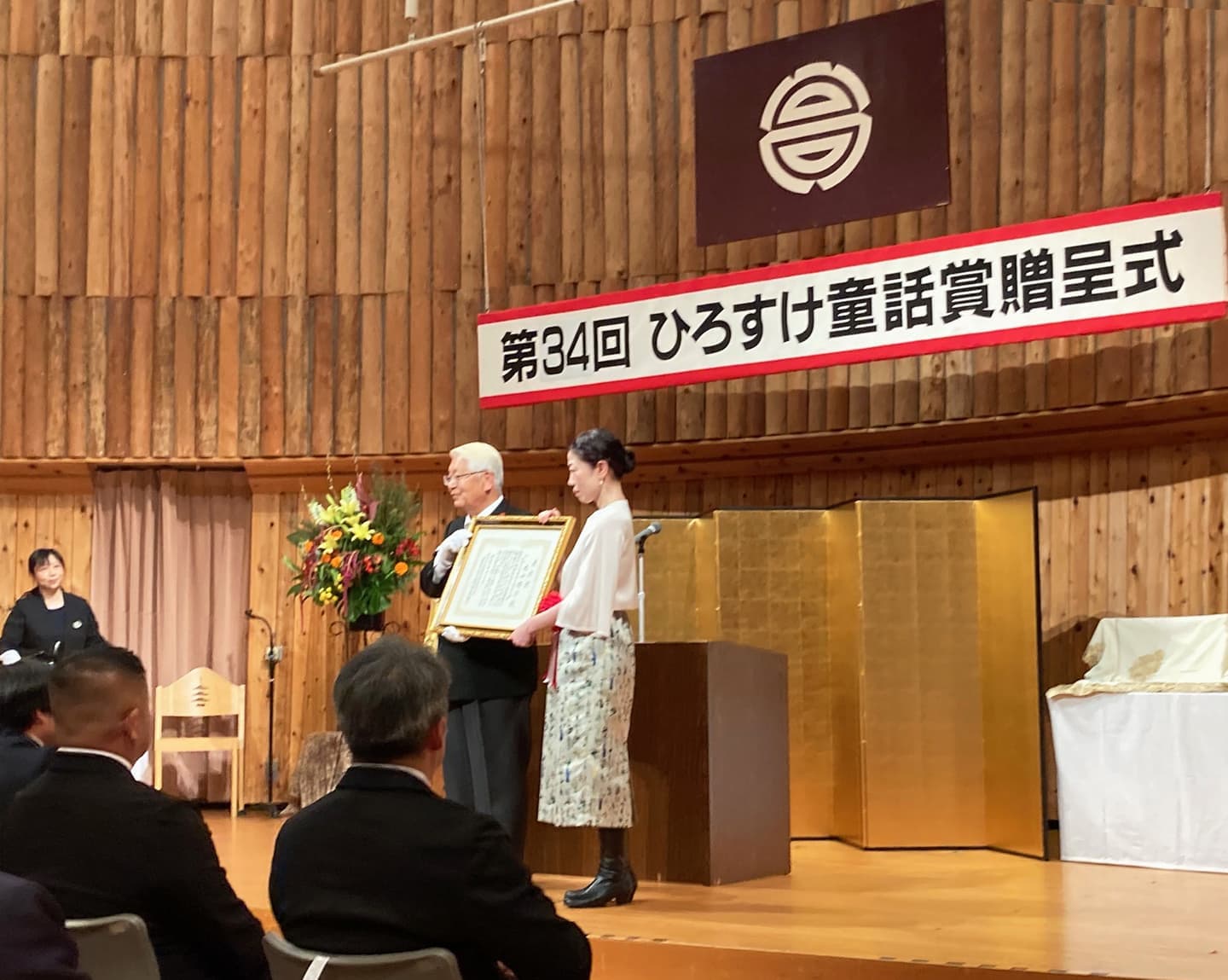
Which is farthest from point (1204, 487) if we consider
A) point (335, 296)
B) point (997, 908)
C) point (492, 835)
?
point (492, 835)

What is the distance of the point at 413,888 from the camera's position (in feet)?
7.32

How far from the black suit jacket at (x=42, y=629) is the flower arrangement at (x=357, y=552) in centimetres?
117

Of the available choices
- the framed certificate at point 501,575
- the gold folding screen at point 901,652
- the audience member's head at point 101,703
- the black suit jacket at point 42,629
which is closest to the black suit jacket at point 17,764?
the audience member's head at point 101,703

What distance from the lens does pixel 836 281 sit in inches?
281

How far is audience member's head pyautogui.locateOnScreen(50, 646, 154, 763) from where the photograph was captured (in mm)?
2730

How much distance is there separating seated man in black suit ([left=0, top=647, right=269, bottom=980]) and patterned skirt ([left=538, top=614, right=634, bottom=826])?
7.26 ft

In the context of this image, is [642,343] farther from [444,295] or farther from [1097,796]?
[1097,796]

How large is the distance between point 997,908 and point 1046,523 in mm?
3145

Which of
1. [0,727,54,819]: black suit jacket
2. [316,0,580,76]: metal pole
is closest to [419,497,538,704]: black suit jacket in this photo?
[0,727,54,819]: black suit jacket

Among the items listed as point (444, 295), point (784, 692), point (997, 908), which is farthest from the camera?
point (444, 295)

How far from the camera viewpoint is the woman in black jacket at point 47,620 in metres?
8.08

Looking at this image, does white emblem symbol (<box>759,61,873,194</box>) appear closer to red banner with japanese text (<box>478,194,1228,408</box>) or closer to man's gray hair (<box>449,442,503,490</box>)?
red banner with japanese text (<box>478,194,1228,408</box>)

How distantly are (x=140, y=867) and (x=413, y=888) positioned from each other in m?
0.64

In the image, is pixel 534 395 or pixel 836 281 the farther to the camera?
pixel 534 395
